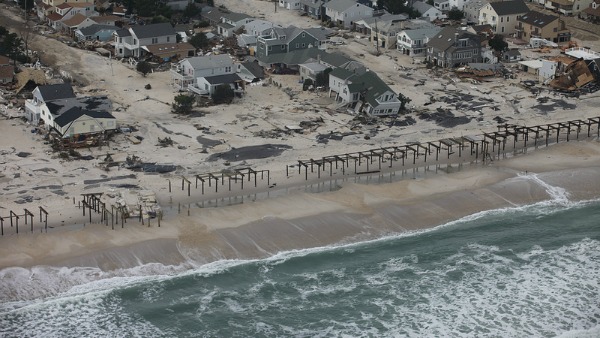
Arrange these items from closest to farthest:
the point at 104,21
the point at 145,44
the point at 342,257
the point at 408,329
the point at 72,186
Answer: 1. the point at 408,329
2. the point at 342,257
3. the point at 72,186
4. the point at 145,44
5. the point at 104,21

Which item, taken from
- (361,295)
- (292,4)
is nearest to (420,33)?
(292,4)

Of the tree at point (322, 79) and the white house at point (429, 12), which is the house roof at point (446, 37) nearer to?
the tree at point (322, 79)

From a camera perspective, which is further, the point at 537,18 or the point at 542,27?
the point at 537,18

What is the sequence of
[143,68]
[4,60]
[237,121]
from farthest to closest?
[143,68] → [4,60] → [237,121]

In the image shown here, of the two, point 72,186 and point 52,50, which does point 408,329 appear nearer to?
point 72,186

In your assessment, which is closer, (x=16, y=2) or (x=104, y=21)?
(x=104, y=21)

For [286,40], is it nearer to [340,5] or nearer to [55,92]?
[340,5]

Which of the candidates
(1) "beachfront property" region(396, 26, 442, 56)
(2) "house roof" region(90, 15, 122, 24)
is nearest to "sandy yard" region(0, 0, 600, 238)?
(1) "beachfront property" region(396, 26, 442, 56)

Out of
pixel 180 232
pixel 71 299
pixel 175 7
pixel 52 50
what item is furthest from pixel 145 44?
pixel 71 299
